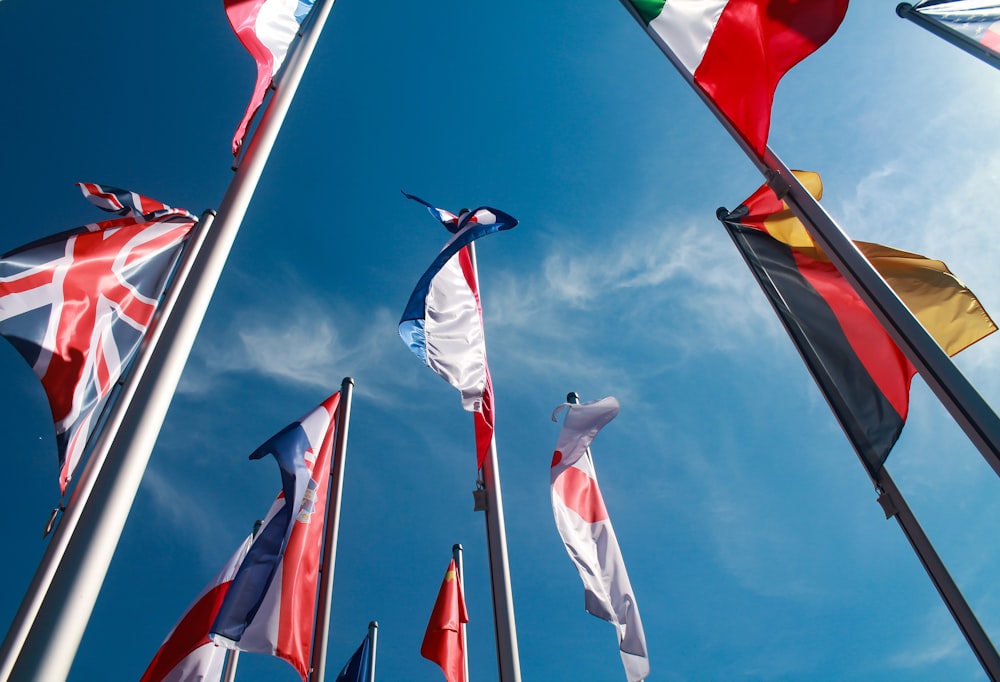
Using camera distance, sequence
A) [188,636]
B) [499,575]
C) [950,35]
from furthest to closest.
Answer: [950,35] → [188,636] → [499,575]

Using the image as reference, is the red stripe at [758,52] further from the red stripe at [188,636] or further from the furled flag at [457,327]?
the red stripe at [188,636]

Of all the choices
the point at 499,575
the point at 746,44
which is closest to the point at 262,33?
the point at 746,44

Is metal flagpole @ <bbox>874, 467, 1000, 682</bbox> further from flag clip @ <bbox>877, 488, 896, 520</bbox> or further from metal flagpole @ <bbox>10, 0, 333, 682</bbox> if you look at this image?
metal flagpole @ <bbox>10, 0, 333, 682</bbox>

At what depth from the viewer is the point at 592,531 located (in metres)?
9.16

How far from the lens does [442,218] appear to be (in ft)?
32.9

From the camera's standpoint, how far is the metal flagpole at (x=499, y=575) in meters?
6.31

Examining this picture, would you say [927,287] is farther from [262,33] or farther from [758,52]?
[262,33]

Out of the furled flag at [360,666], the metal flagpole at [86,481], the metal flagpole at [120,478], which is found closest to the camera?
the metal flagpole at [120,478]

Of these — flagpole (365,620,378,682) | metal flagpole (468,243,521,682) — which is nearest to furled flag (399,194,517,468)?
metal flagpole (468,243,521,682)

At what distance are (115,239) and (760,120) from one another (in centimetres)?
631

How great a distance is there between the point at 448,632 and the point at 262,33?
755cm

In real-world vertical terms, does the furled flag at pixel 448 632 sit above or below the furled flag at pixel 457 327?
below

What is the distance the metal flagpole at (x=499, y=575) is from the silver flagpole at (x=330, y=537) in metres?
2.74

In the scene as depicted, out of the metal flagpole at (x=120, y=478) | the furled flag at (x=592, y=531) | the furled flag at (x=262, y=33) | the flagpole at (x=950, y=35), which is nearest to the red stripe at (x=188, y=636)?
the furled flag at (x=592, y=531)
